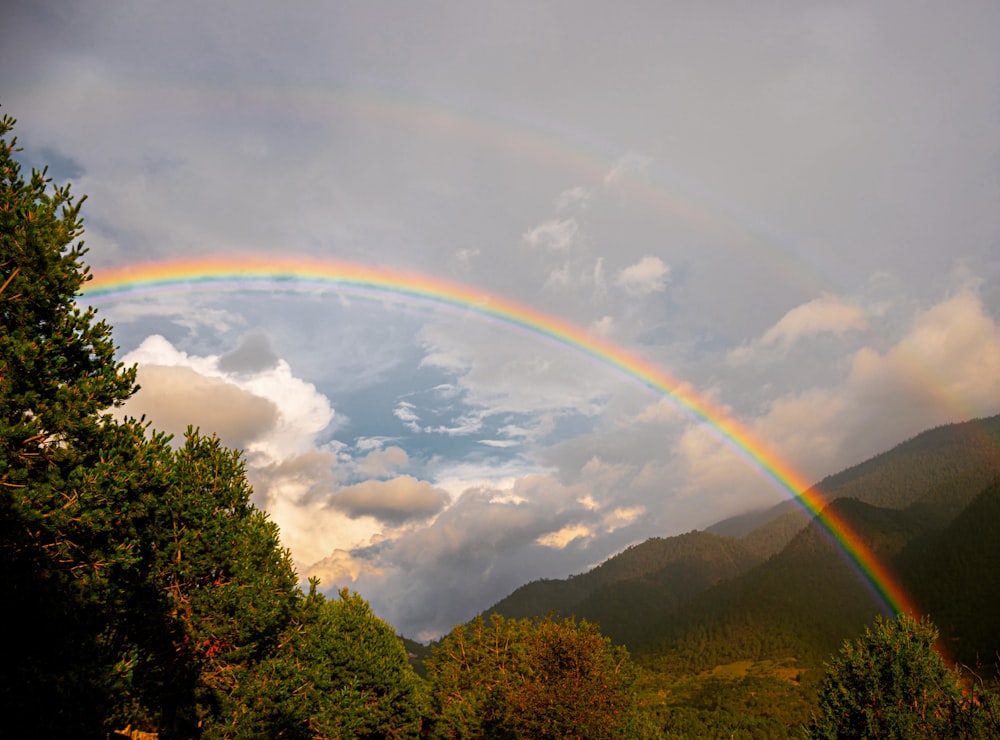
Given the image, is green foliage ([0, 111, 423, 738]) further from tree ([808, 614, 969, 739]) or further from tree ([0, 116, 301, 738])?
tree ([808, 614, 969, 739])

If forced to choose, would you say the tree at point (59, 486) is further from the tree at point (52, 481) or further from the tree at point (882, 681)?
the tree at point (882, 681)

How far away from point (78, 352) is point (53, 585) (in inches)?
252

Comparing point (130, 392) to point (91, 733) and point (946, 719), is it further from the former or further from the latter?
point (946, 719)

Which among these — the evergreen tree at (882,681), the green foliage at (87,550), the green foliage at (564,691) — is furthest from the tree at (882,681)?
the green foliage at (87,550)

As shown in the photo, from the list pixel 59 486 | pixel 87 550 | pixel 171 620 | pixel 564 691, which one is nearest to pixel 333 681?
pixel 564 691

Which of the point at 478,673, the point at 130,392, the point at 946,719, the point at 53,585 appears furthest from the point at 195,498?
the point at 478,673

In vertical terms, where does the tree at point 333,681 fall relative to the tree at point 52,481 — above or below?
below

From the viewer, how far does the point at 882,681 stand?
32094 mm

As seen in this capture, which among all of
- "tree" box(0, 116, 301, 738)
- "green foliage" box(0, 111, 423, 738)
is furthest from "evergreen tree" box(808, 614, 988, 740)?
"tree" box(0, 116, 301, 738)

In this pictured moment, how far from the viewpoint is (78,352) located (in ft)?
53.1

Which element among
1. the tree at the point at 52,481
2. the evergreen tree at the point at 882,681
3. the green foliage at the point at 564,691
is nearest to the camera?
the tree at the point at 52,481

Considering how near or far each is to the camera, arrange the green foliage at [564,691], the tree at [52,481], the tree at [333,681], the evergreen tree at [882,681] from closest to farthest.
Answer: the tree at [52,481], the tree at [333,681], the evergreen tree at [882,681], the green foliage at [564,691]

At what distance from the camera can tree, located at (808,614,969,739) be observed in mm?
29781

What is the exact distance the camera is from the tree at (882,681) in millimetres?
29781
